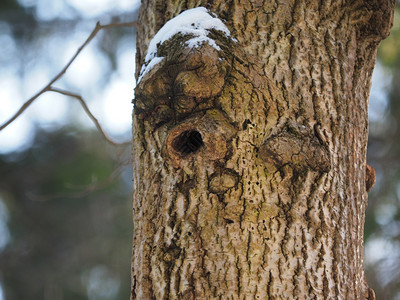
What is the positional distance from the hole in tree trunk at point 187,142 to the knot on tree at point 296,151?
223 millimetres

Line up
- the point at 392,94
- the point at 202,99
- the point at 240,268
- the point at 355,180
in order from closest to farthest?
1. the point at 240,268
2. the point at 202,99
3. the point at 355,180
4. the point at 392,94

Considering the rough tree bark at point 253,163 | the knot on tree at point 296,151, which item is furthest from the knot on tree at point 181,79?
the knot on tree at point 296,151

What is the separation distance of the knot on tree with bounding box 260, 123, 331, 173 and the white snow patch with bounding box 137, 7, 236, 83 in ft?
1.12

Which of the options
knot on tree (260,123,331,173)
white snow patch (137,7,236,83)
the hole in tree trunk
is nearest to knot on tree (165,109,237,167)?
the hole in tree trunk

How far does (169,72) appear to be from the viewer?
48.3 inches

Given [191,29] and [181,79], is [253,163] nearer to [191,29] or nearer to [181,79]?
[181,79]

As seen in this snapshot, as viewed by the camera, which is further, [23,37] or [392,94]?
[23,37]

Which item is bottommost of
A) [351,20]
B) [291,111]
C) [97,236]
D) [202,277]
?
[202,277]

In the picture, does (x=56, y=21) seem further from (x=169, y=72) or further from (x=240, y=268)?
(x=240, y=268)

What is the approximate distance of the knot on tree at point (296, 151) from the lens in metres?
1.15

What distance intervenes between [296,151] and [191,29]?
52 centimetres

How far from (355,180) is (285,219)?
1.12 feet

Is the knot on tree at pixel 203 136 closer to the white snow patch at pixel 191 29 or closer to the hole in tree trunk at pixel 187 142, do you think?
the hole in tree trunk at pixel 187 142

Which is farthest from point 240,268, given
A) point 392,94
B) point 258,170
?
point 392,94
